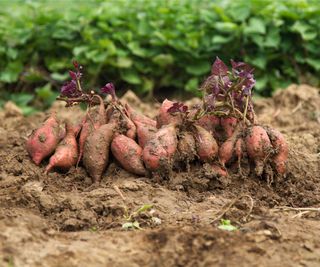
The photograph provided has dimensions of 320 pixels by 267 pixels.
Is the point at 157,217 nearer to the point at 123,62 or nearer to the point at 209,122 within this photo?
the point at 209,122

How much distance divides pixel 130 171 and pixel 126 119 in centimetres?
30

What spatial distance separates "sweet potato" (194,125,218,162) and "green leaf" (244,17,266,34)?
137 inches

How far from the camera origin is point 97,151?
145 inches

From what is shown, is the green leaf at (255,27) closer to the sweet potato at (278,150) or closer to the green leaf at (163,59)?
the green leaf at (163,59)

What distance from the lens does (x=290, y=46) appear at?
7.25 m

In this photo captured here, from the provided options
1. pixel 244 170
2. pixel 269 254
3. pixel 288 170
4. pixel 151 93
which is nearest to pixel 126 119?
pixel 244 170

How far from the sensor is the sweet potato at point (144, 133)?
375cm

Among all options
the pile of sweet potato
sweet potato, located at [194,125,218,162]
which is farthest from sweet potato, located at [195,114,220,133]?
sweet potato, located at [194,125,218,162]

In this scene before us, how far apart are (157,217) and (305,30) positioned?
434 cm

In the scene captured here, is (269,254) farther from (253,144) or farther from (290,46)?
(290,46)

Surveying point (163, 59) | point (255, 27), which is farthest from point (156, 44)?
point (255, 27)

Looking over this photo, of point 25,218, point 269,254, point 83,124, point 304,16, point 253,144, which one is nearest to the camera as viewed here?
point 269,254

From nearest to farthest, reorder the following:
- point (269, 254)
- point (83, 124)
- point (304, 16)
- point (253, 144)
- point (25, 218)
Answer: point (269, 254)
point (25, 218)
point (253, 144)
point (83, 124)
point (304, 16)

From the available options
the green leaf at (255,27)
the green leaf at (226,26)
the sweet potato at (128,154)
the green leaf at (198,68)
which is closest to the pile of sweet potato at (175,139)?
the sweet potato at (128,154)
